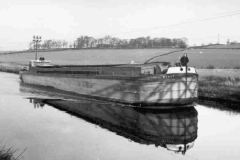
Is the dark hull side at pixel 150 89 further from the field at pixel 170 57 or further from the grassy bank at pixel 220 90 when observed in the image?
the field at pixel 170 57

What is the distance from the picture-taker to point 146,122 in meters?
17.1

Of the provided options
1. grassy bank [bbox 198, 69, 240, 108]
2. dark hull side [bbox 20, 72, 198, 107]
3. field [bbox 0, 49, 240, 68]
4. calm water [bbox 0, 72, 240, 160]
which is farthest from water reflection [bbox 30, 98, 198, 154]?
field [bbox 0, 49, 240, 68]

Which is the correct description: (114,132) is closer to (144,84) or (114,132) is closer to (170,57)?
(144,84)

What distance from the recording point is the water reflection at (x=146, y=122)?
14.2 meters

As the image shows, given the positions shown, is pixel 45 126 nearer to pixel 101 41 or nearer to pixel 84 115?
pixel 84 115

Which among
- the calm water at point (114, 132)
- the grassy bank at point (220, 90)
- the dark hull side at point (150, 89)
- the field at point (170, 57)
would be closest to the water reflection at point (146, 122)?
the calm water at point (114, 132)

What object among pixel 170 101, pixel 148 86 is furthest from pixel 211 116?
pixel 148 86

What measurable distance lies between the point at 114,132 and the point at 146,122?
2655mm

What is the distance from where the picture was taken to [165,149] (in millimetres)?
12930

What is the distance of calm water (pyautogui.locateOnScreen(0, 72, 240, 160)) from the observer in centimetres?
1212

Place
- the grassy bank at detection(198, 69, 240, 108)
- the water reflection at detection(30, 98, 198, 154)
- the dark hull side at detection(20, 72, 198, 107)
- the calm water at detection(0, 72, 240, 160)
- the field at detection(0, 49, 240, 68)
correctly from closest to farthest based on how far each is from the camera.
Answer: the calm water at detection(0, 72, 240, 160) → the water reflection at detection(30, 98, 198, 154) → the dark hull side at detection(20, 72, 198, 107) → the grassy bank at detection(198, 69, 240, 108) → the field at detection(0, 49, 240, 68)

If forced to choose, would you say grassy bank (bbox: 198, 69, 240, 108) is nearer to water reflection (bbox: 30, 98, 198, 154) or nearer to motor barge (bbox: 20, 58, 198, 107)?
water reflection (bbox: 30, 98, 198, 154)

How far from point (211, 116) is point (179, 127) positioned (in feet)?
12.8

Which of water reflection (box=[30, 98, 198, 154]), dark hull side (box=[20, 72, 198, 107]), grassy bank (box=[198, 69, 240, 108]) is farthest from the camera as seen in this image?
grassy bank (box=[198, 69, 240, 108])
